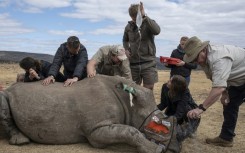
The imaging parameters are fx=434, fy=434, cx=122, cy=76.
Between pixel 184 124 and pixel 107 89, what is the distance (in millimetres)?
1285

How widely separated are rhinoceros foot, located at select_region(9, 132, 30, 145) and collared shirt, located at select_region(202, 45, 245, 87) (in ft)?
9.12

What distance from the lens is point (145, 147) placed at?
5.98 m

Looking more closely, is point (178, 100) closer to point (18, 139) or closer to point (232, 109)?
point (232, 109)

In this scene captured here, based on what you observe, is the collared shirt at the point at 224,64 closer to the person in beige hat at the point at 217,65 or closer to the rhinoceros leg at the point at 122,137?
the person in beige hat at the point at 217,65

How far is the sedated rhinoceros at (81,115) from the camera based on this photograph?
240 inches

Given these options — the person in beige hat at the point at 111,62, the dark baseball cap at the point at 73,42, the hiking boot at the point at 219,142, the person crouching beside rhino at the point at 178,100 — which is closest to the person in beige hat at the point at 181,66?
the person crouching beside rhino at the point at 178,100

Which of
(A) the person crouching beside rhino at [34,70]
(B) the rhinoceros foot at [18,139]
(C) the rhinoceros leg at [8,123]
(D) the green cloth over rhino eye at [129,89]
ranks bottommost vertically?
(B) the rhinoceros foot at [18,139]

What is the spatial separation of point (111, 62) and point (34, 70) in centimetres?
127

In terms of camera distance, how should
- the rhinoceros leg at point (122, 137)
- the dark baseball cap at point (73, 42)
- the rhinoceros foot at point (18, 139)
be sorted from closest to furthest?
1. the rhinoceros leg at point (122, 137)
2. the rhinoceros foot at point (18, 139)
3. the dark baseball cap at point (73, 42)

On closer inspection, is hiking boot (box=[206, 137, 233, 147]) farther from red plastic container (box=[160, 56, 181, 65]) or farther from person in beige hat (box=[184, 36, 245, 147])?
red plastic container (box=[160, 56, 181, 65])

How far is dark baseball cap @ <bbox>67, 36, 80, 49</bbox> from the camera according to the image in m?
6.81

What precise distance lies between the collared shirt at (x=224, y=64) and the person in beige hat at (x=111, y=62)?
1491 mm

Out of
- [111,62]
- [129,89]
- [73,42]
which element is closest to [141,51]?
[111,62]

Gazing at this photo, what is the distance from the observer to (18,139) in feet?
20.4
